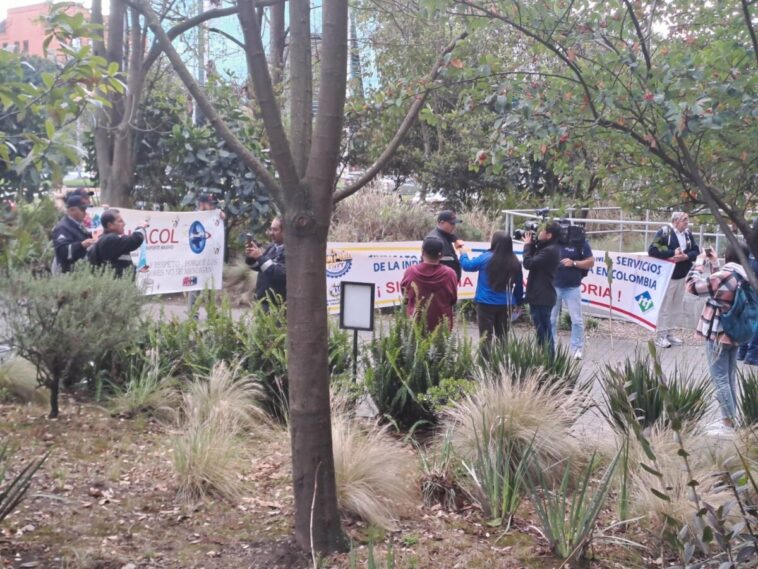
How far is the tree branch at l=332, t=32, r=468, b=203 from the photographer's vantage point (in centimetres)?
469

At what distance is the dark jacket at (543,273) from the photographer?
33.0 feet

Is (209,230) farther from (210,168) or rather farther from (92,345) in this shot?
(92,345)

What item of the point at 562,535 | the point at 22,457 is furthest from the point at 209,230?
the point at 562,535

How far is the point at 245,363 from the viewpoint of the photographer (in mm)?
7652

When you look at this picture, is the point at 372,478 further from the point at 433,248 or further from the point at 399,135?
the point at 433,248

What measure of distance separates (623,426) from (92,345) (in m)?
4.03

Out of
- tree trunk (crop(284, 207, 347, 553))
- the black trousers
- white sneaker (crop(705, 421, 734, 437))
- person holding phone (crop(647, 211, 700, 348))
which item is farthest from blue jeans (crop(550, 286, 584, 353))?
tree trunk (crop(284, 207, 347, 553))

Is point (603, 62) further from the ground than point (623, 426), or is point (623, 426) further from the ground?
point (603, 62)

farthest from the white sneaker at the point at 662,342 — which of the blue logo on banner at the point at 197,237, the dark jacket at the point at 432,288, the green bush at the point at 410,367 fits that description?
the blue logo on banner at the point at 197,237

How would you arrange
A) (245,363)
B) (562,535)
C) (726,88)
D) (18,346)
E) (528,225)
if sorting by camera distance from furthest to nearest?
(528,225) → (245,363) → (18,346) → (562,535) → (726,88)

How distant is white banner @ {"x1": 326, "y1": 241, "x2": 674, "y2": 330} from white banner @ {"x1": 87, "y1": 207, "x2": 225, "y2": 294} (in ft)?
6.03

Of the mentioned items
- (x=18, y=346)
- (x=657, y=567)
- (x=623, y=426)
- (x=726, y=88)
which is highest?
(x=726, y=88)

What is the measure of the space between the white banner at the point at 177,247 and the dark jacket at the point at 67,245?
2.34 meters

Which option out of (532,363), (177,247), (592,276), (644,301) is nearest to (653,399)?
(532,363)
